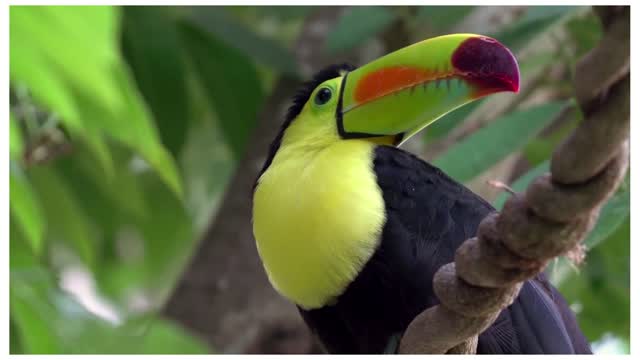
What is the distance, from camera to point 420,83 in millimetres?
1888

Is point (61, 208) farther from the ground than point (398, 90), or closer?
closer

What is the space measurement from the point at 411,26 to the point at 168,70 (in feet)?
2.24

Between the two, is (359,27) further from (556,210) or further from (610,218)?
(556,210)

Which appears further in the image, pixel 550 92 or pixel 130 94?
pixel 550 92

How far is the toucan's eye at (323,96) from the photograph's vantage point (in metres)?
2.16

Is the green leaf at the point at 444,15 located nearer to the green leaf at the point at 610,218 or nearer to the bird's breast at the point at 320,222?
the bird's breast at the point at 320,222

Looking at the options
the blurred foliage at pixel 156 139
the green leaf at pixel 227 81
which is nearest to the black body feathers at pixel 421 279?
the blurred foliage at pixel 156 139

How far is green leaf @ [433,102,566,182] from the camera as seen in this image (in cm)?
209

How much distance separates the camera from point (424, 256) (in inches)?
71.6

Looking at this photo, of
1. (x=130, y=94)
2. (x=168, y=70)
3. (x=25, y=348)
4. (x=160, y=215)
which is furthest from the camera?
(x=160, y=215)

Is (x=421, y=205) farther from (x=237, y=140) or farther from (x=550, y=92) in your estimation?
(x=237, y=140)

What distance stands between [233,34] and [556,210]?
2.01 metres

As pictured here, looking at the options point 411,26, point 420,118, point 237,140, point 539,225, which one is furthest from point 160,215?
point 539,225

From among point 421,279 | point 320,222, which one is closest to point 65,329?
point 320,222
